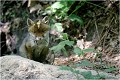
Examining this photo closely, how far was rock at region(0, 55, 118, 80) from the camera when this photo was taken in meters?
2.54

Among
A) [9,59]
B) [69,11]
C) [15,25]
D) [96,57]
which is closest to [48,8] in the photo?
[69,11]

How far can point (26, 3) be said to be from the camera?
6.16 m

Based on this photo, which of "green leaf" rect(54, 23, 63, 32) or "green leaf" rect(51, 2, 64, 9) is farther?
"green leaf" rect(51, 2, 64, 9)

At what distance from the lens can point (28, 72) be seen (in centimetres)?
262

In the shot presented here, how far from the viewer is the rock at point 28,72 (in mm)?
2543

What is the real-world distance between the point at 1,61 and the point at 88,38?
2.37 m

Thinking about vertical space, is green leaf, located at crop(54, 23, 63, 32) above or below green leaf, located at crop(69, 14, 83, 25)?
below

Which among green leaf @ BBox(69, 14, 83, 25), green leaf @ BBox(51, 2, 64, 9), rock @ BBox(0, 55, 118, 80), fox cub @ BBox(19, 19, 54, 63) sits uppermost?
green leaf @ BBox(51, 2, 64, 9)

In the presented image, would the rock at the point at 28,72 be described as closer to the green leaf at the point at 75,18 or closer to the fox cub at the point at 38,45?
the fox cub at the point at 38,45

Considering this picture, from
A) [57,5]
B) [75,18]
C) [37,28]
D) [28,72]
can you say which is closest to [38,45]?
[37,28]

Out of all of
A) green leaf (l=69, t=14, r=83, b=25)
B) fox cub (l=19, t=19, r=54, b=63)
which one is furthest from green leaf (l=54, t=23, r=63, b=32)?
fox cub (l=19, t=19, r=54, b=63)

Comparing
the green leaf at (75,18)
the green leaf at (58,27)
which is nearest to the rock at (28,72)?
the green leaf at (58,27)

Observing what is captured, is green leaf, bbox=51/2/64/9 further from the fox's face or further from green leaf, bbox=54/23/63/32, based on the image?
the fox's face

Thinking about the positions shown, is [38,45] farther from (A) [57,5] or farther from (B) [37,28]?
(A) [57,5]
